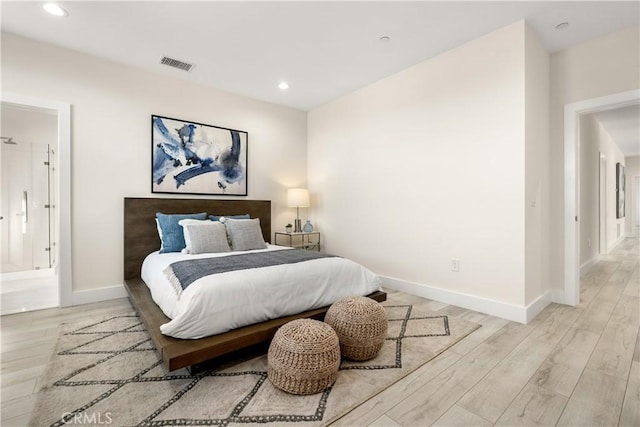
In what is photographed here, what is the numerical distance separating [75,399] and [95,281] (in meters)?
2.07

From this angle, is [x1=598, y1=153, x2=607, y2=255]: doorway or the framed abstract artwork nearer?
[x1=598, y1=153, x2=607, y2=255]: doorway

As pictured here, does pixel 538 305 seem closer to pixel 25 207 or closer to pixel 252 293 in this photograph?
pixel 252 293

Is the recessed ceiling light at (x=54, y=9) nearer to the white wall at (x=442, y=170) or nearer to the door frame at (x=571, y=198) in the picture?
the white wall at (x=442, y=170)

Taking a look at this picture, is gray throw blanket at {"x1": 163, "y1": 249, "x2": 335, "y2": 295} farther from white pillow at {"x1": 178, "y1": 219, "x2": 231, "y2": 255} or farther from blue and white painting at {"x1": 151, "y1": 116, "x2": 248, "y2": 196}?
blue and white painting at {"x1": 151, "y1": 116, "x2": 248, "y2": 196}

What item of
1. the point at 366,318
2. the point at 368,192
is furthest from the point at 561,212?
the point at 366,318

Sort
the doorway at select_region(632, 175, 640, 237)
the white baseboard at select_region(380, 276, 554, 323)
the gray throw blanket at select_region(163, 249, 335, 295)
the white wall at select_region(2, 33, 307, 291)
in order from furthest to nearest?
the doorway at select_region(632, 175, 640, 237)
the white wall at select_region(2, 33, 307, 291)
the white baseboard at select_region(380, 276, 554, 323)
the gray throw blanket at select_region(163, 249, 335, 295)

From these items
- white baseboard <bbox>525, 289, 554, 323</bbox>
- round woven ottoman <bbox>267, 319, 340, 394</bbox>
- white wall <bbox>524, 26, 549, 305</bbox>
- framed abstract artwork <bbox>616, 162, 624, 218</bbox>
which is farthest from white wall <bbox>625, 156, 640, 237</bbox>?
round woven ottoman <bbox>267, 319, 340, 394</bbox>

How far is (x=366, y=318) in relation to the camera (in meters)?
1.98

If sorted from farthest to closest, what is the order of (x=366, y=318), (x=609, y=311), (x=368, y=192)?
(x=368, y=192) → (x=609, y=311) → (x=366, y=318)

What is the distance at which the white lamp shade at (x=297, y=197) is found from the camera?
4.62 meters

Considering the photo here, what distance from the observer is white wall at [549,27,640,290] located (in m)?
2.73

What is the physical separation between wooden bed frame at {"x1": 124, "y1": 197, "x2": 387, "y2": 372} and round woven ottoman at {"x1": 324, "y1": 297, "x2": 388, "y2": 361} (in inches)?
15.0

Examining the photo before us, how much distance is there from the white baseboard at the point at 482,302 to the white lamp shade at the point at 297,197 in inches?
72.8

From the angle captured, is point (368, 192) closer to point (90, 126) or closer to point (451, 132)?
point (451, 132)
